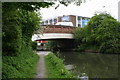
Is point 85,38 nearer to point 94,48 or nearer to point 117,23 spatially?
point 94,48

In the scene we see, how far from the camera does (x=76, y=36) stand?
33625 millimetres

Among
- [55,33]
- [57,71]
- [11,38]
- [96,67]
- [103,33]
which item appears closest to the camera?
[57,71]

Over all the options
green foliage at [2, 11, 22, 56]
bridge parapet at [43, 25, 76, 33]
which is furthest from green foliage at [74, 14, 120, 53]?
green foliage at [2, 11, 22, 56]

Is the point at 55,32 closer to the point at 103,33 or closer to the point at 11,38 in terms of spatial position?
the point at 103,33

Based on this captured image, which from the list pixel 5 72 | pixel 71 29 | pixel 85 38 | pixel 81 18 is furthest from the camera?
pixel 81 18

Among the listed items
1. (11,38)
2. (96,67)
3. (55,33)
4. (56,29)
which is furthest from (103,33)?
(11,38)

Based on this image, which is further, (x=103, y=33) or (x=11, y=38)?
(x=103, y=33)

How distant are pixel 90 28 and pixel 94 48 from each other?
3573 millimetres

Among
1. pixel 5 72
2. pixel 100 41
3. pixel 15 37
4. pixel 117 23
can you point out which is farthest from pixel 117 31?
pixel 5 72

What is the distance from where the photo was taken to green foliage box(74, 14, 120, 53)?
26297mm

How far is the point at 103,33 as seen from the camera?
27.4 meters

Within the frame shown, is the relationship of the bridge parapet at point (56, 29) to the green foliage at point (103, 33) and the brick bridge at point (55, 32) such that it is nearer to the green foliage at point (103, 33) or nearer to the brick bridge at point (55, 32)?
the brick bridge at point (55, 32)

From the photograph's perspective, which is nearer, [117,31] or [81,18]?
[117,31]

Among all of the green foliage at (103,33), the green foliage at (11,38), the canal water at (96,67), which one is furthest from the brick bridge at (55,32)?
the green foliage at (11,38)
